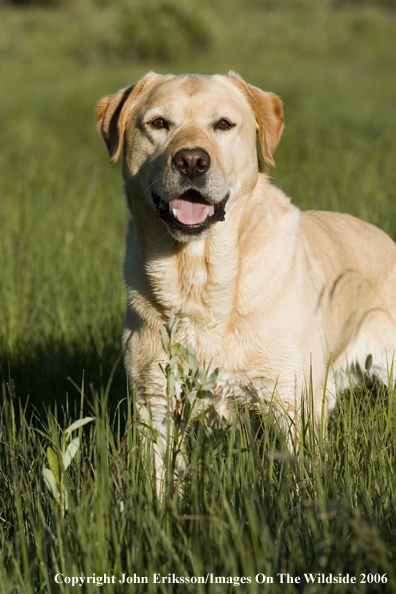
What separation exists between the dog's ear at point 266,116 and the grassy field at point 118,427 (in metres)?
1.27

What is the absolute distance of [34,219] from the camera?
6.35 m

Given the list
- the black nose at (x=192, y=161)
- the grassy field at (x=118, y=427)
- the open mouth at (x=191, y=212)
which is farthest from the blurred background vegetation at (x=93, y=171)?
the black nose at (x=192, y=161)

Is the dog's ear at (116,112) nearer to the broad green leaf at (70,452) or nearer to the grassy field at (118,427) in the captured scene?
the grassy field at (118,427)

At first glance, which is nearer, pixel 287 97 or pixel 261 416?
pixel 261 416

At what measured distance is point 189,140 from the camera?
2875mm

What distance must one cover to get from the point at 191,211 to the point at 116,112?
2.54ft

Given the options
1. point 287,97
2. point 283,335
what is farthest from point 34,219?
point 287,97

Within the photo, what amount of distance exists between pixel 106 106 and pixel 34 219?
A: 316 centimetres

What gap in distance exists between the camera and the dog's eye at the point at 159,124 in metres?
3.11

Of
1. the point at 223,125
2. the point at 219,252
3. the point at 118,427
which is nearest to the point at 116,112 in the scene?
the point at 223,125

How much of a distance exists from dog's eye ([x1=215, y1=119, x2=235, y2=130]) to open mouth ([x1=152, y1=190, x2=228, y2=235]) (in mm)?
357

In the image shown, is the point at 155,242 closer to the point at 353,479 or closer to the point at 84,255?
the point at 353,479

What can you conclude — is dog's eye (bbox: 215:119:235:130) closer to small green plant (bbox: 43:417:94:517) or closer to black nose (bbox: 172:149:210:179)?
black nose (bbox: 172:149:210:179)

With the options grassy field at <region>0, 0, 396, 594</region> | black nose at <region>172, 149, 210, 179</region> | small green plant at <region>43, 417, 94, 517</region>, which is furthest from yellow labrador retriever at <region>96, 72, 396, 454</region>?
small green plant at <region>43, 417, 94, 517</region>
